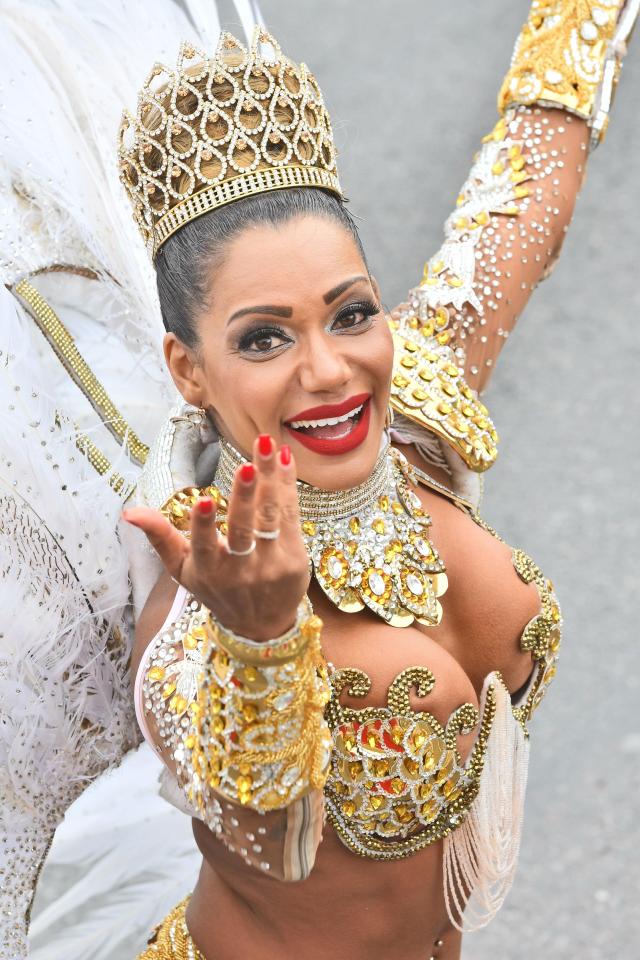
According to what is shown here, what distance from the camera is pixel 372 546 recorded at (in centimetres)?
152

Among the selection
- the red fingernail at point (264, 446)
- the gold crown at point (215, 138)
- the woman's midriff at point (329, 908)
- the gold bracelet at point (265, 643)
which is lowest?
the woman's midriff at point (329, 908)

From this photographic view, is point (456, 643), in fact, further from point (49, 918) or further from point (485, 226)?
point (49, 918)

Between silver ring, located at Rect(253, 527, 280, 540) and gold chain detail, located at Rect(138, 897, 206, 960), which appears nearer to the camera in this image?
silver ring, located at Rect(253, 527, 280, 540)

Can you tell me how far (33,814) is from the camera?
1.73 metres

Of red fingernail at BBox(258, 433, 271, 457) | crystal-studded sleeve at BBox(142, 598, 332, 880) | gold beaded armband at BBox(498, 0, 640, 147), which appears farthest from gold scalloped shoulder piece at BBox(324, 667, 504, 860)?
gold beaded armband at BBox(498, 0, 640, 147)

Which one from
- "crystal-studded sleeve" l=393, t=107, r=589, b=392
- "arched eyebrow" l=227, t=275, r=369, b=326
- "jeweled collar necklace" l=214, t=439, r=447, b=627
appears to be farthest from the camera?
"crystal-studded sleeve" l=393, t=107, r=589, b=392

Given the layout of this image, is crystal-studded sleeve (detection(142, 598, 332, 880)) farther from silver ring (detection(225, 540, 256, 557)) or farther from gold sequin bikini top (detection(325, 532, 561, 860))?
gold sequin bikini top (detection(325, 532, 561, 860))

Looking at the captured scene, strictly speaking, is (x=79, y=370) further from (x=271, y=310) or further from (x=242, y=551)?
(x=242, y=551)

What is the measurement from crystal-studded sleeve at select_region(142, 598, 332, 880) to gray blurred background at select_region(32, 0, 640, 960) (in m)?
0.93

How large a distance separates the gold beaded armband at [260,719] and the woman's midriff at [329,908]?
32 centimetres

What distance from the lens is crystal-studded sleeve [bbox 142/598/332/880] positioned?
119cm

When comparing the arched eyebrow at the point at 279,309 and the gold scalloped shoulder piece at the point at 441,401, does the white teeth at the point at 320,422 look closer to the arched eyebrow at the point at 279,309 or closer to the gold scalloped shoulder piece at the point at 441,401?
the arched eyebrow at the point at 279,309

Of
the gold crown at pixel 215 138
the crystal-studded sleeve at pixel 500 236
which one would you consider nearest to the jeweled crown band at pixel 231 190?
the gold crown at pixel 215 138

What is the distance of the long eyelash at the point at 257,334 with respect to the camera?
1.40 meters
